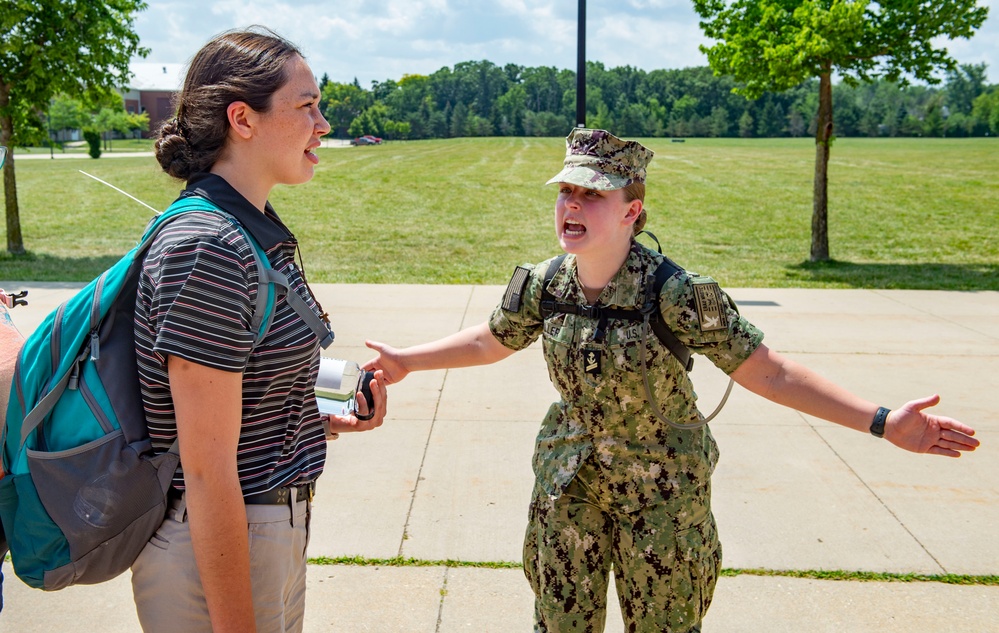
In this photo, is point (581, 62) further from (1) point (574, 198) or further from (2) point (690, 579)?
(2) point (690, 579)

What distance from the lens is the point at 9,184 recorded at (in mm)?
14250

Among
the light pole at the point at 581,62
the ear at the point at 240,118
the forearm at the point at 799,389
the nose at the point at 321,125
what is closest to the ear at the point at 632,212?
the forearm at the point at 799,389

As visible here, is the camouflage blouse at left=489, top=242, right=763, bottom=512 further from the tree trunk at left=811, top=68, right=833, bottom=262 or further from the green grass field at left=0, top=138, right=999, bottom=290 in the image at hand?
the tree trunk at left=811, top=68, right=833, bottom=262

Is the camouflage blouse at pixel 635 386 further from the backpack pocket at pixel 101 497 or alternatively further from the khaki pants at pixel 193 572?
the backpack pocket at pixel 101 497

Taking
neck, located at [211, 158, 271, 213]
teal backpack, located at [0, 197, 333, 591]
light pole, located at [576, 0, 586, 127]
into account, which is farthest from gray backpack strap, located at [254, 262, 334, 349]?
light pole, located at [576, 0, 586, 127]

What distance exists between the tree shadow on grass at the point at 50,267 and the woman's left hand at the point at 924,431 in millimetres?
10624

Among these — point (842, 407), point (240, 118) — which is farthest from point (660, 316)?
point (240, 118)

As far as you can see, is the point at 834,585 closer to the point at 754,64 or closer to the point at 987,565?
the point at 987,565

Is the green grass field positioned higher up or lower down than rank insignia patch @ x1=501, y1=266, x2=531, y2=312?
lower down

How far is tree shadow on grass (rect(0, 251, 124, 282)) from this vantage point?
11906 mm

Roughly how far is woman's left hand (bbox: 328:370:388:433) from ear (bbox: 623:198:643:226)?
817mm

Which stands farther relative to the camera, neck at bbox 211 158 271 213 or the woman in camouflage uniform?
the woman in camouflage uniform

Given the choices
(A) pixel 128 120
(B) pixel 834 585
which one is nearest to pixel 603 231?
(B) pixel 834 585

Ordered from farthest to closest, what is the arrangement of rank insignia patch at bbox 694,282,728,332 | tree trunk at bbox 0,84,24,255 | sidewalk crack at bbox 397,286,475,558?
tree trunk at bbox 0,84,24,255 → sidewalk crack at bbox 397,286,475,558 → rank insignia patch at bbox 694,282,728,332
